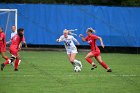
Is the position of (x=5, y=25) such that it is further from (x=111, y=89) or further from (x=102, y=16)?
(x=111, y=89)

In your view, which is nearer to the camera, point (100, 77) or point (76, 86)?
point (76, 86)

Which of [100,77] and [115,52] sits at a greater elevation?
[100,77]

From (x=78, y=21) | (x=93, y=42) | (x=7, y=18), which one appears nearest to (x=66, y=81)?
(x=93, y=42)

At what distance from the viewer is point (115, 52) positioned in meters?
41.8

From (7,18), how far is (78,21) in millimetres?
5349

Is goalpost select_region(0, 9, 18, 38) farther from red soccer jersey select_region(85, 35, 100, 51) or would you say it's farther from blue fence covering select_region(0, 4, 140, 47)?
red soccer jersey select_region(85, 35, 100, 51)

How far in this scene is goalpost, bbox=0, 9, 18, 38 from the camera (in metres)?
40.3

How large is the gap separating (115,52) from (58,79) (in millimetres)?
22300

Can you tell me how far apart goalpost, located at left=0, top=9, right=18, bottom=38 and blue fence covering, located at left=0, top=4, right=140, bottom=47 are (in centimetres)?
60

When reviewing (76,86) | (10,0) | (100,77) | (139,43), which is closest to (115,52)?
(139,43)

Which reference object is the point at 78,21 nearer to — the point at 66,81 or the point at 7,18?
the point at 7,18

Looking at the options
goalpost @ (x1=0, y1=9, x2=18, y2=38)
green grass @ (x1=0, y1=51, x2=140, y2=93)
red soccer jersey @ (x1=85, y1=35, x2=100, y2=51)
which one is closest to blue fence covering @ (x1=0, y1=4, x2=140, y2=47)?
goalpost @ (x1=0, y1=9, x2=18, y2=38)

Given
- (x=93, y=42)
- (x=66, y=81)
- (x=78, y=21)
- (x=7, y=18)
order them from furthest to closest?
(x=78, y=21)
(x=7, y=18)
(x=93, y=42)
(x=66, y=81)

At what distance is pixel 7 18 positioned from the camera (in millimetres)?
40719
